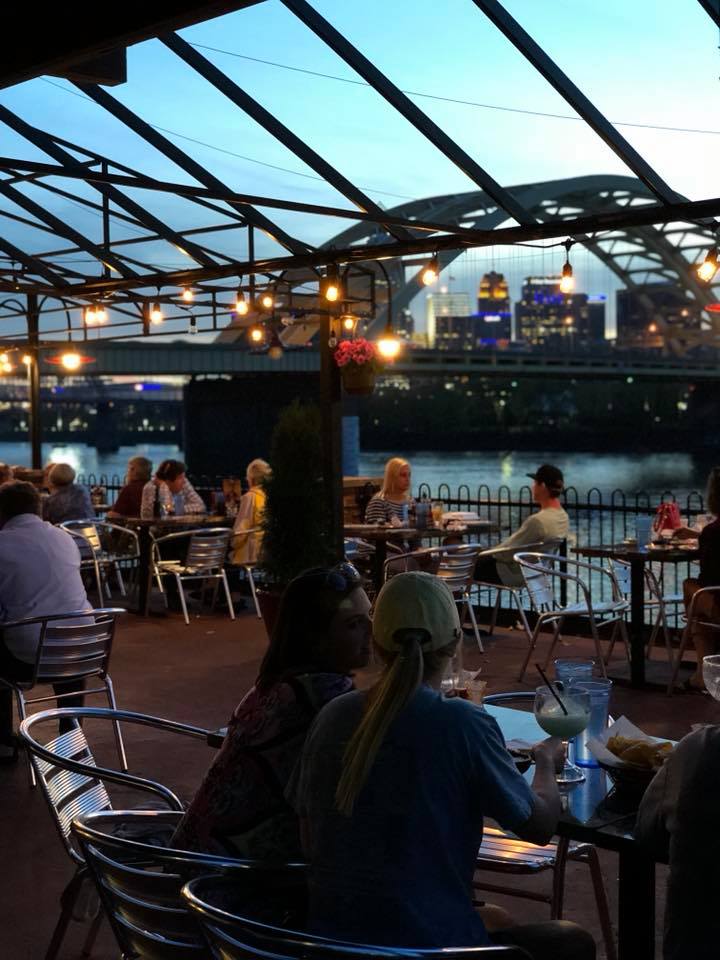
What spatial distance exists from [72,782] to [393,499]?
22.5 feet

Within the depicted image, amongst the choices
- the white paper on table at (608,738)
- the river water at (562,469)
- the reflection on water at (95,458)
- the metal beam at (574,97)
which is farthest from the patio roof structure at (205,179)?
the river water at (562,469)

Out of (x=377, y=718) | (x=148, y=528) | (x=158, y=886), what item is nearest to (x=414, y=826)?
(x=377, y=718)

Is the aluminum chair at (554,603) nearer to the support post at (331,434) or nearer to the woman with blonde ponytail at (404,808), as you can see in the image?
the support post at (331,434)

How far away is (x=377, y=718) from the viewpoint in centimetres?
214

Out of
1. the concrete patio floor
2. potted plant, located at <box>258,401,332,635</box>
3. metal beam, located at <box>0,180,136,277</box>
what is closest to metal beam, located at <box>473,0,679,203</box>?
potted plant, located at <box>258,401,332,635</box>

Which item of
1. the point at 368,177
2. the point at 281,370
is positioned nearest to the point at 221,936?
the point at 368,177

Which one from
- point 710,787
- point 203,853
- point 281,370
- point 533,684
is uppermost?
point 281,370

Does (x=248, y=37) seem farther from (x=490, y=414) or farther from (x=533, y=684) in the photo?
(x=490, y=414)

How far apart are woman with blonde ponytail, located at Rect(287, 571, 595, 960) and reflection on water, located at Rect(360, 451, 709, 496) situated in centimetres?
3088

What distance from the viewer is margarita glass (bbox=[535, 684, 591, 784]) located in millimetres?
2707

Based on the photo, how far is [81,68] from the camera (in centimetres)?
496

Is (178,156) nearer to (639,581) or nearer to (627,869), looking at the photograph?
(639,581)

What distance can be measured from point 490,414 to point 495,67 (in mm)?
45558

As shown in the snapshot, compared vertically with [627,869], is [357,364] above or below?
above
